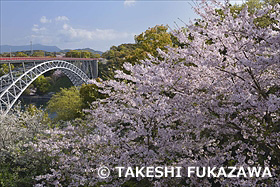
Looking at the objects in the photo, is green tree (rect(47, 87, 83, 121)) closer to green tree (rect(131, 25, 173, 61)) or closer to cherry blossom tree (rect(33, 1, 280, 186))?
green tree (rect(131, 25, 173, 61))

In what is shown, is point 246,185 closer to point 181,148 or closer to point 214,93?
point 181,148

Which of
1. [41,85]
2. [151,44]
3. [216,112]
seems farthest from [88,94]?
[41,85]

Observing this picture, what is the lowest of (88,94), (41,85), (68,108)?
(68,108)

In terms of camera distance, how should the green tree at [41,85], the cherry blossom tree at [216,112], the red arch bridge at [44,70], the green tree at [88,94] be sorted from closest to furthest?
1. the cherry blossom tree at [216,112]
2. the green tree at [88,94]
3. the red arch bridge at [44,70]
4. the green tree at [41,85]

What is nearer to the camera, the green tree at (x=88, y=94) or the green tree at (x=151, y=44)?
the green tree at (x=151, y=44)

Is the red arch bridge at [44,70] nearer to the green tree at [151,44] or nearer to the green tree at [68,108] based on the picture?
the green tree at [68,108]

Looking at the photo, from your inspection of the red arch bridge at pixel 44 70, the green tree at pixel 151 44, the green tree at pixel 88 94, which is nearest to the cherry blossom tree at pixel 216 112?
the green tree at pixel 151 44

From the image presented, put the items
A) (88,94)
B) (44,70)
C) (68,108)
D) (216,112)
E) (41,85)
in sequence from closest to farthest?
(216,112)
(88,94)
(68,108)
(44,70)
(41,85)

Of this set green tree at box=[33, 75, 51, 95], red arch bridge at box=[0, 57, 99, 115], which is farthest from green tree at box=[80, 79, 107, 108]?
green tree at box=[33, 75, 51, 95]

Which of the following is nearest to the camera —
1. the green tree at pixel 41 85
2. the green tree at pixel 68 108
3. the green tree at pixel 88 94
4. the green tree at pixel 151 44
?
the green tree at pixel 151 44

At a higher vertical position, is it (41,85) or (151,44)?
(151,44)

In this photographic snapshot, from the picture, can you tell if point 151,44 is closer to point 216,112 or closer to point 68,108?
point 68,108

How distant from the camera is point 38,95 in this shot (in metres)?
55.3

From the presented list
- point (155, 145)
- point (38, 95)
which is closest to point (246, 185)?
point (155, 145)
